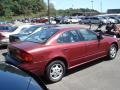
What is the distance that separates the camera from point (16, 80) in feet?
11.7

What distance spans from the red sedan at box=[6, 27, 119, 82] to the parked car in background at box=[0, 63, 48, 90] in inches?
100

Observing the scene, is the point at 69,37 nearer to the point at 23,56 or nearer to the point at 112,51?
the point at 23,56

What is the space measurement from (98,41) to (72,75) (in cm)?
163

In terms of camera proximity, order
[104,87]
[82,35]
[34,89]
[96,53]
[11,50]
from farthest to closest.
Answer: [96,53], [82,35], [11,50], [104,87], [34,89]

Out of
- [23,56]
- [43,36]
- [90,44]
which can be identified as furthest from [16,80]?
[90,44]

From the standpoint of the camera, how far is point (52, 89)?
671cm

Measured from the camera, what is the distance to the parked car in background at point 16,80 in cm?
330

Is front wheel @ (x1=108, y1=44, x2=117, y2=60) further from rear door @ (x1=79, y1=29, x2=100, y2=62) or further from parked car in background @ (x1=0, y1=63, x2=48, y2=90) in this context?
parked car in background @ (x1=0, y1=63, x2=48, y2=90)

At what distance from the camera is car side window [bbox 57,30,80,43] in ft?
25.0

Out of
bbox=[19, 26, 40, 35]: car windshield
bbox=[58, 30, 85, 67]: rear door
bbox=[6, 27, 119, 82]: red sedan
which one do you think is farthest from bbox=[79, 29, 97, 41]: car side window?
bbox=[19, 26, 40, 35]: car windshield

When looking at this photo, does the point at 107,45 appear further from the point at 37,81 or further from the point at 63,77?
the point at 37,81

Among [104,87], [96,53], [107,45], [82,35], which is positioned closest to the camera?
[104,87]

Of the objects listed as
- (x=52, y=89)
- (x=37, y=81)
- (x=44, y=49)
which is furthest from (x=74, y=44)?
(x=37, y=81)

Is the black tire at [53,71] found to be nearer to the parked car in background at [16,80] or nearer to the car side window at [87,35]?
the car side window at [87,35]
